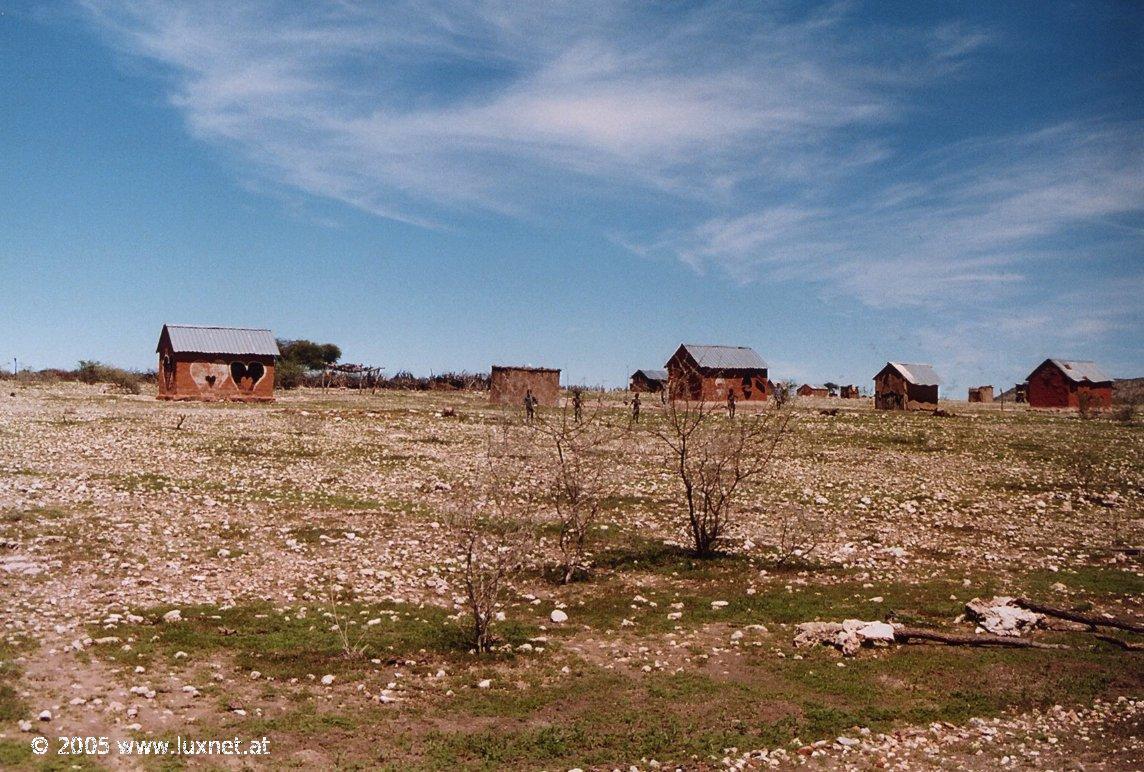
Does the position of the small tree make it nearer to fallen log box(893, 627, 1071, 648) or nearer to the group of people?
the group of people

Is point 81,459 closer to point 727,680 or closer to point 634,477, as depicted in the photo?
point 634,477

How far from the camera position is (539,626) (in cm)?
1004

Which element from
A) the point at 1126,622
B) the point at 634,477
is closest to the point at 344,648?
the point at 1126,622

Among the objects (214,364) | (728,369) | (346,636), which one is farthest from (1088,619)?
Answer: (728,369)

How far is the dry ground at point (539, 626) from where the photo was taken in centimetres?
688

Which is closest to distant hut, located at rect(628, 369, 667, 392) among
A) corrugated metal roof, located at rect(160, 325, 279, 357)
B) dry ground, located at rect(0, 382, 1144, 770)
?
corrugated metal roof, located at rect(160, 325, 279, 357)

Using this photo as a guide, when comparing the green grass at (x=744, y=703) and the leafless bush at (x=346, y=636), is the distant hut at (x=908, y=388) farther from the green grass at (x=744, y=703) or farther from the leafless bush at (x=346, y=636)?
the leafless bush at (x=346, y=636)

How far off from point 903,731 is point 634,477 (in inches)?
551

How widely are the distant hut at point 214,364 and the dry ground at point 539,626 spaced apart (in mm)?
25060

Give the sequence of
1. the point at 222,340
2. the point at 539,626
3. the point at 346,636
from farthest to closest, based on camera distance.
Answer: the point at 222,340 < the point at 539,626 < the point at 346,636

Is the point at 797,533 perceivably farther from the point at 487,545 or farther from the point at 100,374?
the point at 100,374

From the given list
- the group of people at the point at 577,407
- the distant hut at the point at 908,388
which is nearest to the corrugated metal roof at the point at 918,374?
the distant hut at the point at 908,388

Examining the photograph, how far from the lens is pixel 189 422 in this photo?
30766 millimetres

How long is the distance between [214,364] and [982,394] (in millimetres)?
67901
